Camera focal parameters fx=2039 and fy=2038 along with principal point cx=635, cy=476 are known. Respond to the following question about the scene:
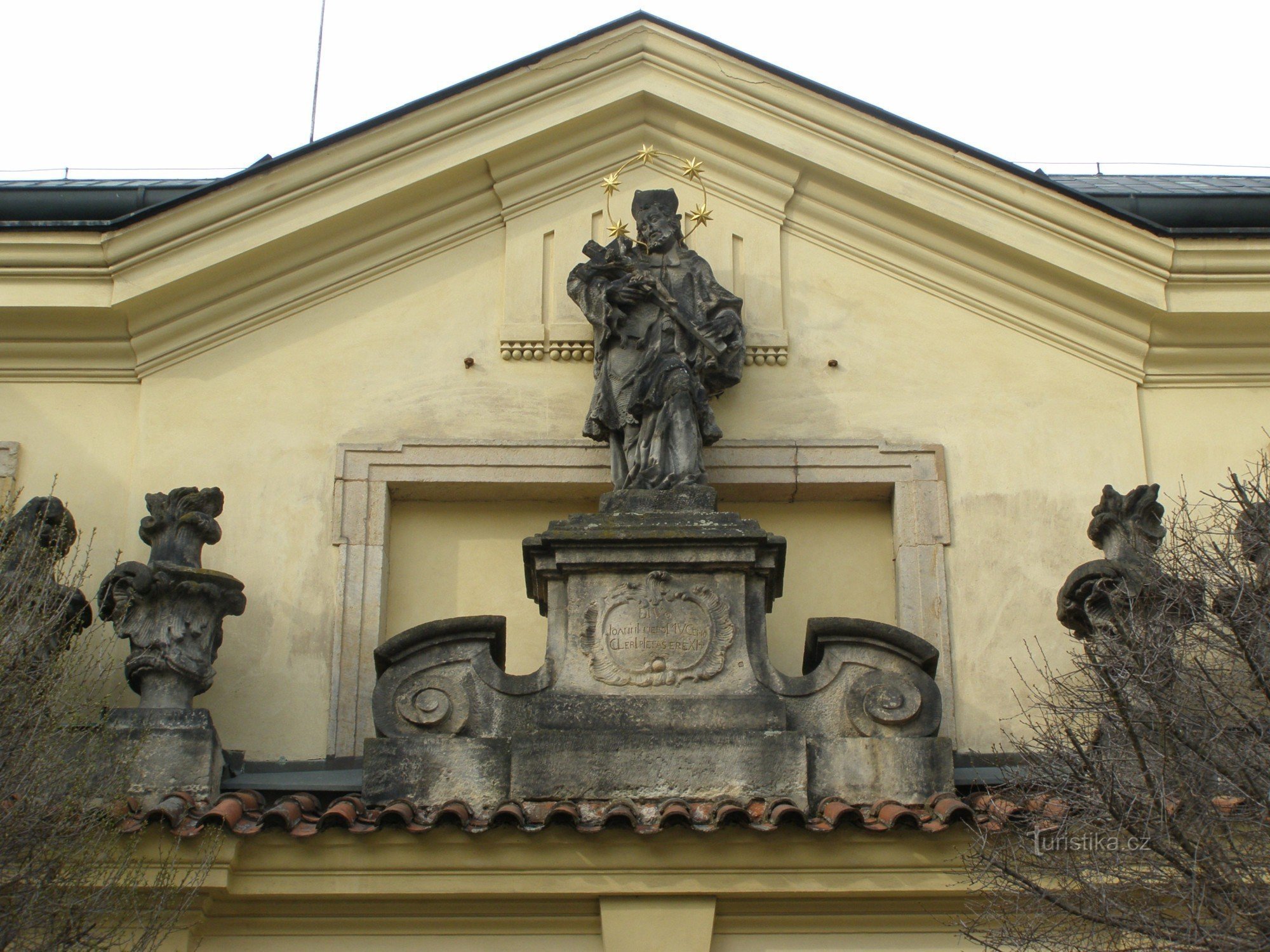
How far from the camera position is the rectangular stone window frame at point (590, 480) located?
35.1 feet

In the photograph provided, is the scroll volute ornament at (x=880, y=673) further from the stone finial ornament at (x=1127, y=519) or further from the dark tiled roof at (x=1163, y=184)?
the dark tiled roof at (x=1163, y=184)

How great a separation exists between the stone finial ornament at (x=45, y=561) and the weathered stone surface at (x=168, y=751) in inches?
20.2

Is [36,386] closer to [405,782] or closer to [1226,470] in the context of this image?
[405,782]

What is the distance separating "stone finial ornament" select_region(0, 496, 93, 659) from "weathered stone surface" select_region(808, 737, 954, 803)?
3.44 metres

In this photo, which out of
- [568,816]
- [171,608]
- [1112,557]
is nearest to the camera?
[568,816]

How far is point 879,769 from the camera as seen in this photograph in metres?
9.24

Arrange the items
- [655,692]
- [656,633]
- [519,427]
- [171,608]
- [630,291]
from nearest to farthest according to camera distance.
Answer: [655,692], [656,633], [171,608], [630,291], [519,427]

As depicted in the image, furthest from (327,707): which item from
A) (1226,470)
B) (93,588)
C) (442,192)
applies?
(1226,470)

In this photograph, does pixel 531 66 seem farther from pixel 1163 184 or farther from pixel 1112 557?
pixel 1163 184

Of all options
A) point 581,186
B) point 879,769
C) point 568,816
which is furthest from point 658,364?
point 568,816

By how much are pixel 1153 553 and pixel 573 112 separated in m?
4.46

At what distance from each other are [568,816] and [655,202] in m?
3.69
